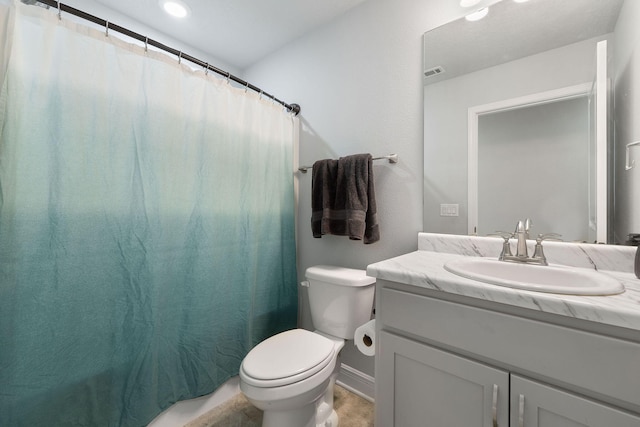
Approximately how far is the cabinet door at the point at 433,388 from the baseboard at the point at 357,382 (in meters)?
0.60

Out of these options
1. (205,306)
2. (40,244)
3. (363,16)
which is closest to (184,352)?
(205,306)

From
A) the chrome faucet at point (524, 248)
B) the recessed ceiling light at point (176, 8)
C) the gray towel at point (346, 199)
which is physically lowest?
the chrome faucet at point (524, 248)

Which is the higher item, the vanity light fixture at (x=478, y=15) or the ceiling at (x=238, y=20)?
the ceiling at (x=238, y=20)

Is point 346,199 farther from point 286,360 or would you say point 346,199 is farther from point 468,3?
point 468,3

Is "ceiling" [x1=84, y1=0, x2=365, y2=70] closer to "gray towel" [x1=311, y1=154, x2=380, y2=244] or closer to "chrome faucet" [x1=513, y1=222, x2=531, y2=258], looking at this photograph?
"gray towel" [x1=311, y1=154, x2=380, y2=244]

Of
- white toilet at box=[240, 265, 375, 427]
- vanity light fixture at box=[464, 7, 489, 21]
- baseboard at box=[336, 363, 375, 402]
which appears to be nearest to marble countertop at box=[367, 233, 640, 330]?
white toilet at box=[240, 265, 375, 427]

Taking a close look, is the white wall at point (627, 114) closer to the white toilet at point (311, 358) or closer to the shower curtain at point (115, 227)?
the white toilet at point (311, 358)

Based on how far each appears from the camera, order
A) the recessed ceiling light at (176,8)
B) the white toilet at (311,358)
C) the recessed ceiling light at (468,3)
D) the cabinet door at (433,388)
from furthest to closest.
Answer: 1. the recessed ceiling light at (176,8)
2. the recessed ceiling light at (468,3)
3. the white toilet at (311,358)
4. the cabinet door at (433,388)

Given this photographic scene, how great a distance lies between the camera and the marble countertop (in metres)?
0.57

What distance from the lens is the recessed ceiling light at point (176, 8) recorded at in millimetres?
1522

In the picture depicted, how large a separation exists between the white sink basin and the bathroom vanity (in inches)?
1.0

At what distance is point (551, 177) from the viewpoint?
3.47ft

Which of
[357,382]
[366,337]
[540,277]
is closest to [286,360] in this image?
[366,337]

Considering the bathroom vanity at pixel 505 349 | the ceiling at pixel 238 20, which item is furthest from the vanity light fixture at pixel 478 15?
the bathroom vanity at pixel 505 349
